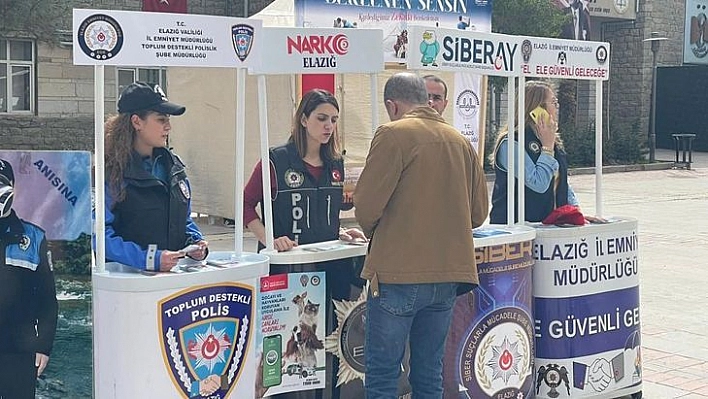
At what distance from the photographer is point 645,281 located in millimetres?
9094

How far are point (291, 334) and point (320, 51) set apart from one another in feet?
4.40

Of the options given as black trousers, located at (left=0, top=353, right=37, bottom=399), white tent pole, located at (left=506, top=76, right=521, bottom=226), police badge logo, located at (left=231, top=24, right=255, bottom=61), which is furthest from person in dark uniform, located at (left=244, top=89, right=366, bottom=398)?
black trousers, located at (left=0, top=353, right=37, bottom=399)

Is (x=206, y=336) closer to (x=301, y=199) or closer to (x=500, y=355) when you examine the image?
(x=301, y=199)

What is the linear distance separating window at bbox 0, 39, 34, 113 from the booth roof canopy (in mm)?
8867

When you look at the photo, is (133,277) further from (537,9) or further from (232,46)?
(537,9)

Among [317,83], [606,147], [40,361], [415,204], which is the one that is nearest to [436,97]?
[415,204]

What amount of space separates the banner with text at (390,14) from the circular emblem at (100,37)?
6.94 meters

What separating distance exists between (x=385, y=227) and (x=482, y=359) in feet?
4.17

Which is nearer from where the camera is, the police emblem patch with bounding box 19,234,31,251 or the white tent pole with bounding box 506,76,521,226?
the police emblem patch with bounding box 19,234,31,251

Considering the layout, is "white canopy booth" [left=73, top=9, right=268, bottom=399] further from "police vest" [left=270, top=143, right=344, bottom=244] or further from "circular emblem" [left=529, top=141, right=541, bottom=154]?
"circular emblem" [left=529, top=141, right=541, bottom=154]

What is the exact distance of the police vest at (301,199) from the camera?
15.1 ft

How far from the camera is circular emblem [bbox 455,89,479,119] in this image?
12.4 meters

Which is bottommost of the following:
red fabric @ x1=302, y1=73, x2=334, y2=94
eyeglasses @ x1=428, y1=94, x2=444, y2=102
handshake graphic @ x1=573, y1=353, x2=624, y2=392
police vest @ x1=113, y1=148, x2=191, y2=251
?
handshake graphic @ x1=573, y1=353, x2=624, y2=392

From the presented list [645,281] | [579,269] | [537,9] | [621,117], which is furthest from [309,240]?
[621,117]
